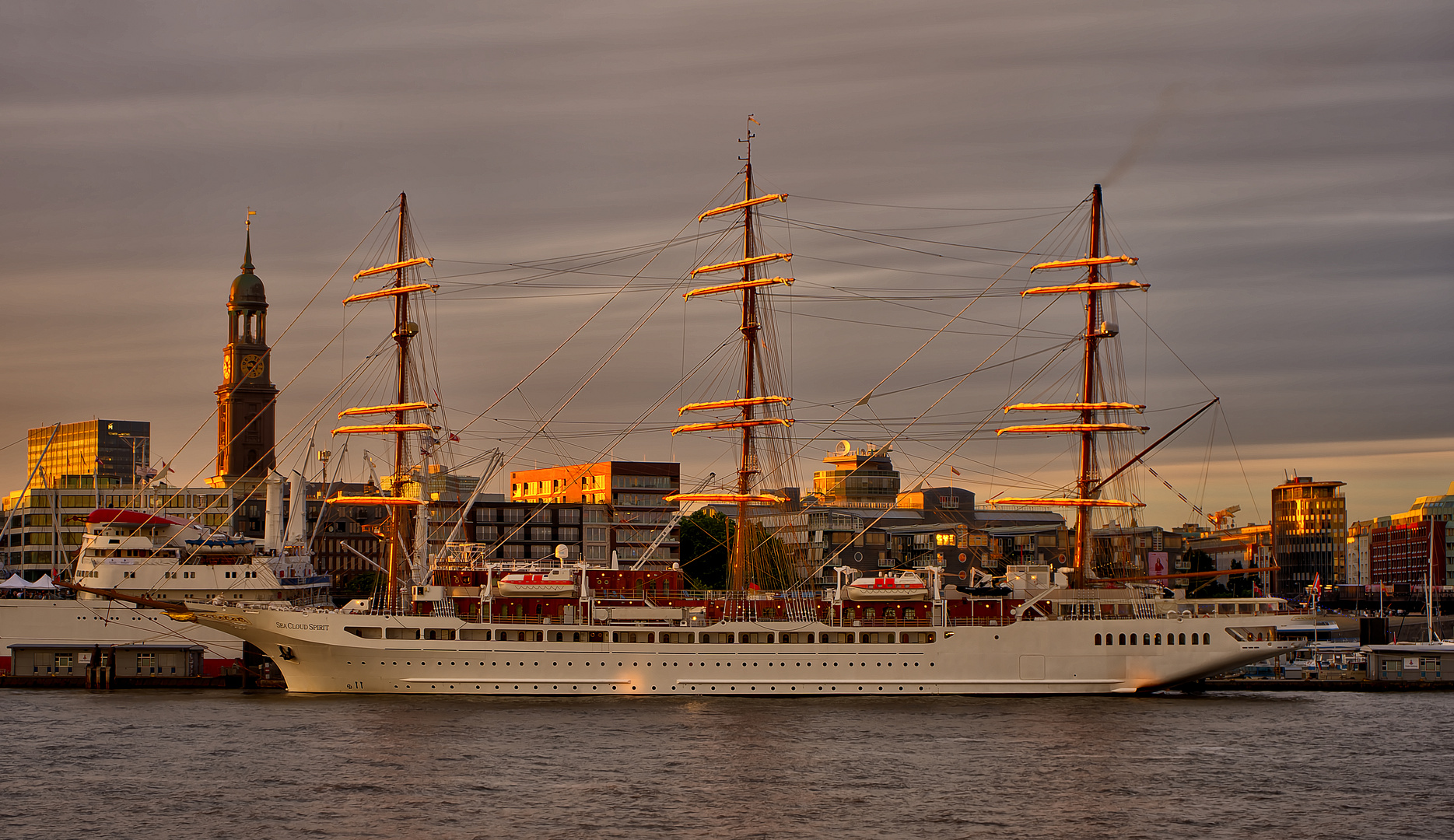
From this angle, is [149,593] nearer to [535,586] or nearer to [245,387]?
[535,586]

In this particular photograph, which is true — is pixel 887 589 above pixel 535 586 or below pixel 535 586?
below

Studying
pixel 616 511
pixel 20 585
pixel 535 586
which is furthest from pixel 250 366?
pixel 535 586

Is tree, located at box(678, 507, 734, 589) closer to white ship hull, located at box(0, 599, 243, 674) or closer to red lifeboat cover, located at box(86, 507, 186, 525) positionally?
red lifeboat cover, located at box(86, 507, 186, 525)

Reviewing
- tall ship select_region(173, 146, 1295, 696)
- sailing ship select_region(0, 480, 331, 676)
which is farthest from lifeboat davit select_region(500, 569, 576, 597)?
sailing ship select_region(0, 480, 331, 676)

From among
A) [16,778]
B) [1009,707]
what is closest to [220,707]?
[16,778]

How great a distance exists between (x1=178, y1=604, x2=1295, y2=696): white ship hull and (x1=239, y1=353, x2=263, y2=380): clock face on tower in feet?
285

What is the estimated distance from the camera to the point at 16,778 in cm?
4597

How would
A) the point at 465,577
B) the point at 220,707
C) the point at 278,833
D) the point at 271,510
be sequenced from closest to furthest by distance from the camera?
the point at 278,833
the point at 220,707
the point at 465,577
the point at 271,510

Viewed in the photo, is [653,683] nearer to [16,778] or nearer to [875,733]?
[875,733]

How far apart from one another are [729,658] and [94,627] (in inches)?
1345

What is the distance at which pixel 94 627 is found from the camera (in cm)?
7819

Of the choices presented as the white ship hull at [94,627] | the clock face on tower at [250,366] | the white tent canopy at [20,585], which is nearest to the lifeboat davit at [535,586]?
the white ship hull at [94,627]

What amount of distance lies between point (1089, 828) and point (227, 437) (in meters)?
123

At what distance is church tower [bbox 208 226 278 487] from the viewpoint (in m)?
149
